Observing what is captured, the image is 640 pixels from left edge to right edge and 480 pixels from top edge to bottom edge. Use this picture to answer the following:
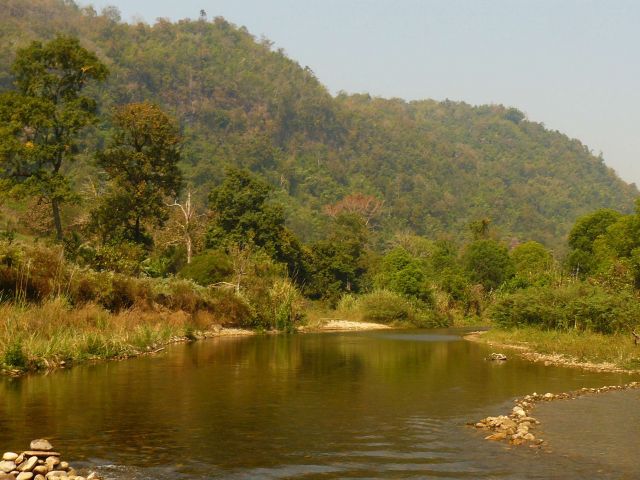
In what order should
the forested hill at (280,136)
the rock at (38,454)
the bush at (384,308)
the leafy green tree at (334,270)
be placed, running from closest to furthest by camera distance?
1. the rock at (38,454)
2. the bush at (384,308)
3. the leafy green tree at (334,270)
4. the forested hill at (280,136)

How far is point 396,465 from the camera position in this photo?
1306 centimetres

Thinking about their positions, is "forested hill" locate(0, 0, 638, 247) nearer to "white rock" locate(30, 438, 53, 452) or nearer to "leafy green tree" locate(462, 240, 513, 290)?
"leafy green tree" locate(462, 240, 513, 290)

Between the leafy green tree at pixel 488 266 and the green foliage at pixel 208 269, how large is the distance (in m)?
44.7

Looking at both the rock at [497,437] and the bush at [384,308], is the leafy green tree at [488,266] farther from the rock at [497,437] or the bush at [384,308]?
the rock at [497,437]

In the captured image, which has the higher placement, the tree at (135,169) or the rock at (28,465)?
the tree at (135,169)

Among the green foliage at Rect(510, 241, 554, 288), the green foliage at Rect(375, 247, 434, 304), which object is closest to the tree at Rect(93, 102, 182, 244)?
Result: the green foliage at Rect(375, 247, 434, 304)

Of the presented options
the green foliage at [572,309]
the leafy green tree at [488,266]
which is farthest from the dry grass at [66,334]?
the leafy green tree at [488,266]

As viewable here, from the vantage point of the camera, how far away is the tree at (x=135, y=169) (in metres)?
59.4

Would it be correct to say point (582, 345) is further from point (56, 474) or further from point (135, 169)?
point (135, 169)

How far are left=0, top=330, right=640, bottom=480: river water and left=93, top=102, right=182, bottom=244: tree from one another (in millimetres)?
32447

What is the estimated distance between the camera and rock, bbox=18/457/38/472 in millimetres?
11516

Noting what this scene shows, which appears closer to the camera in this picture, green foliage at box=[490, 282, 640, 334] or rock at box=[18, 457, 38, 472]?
rock at box=[18, 457, 38, 472]

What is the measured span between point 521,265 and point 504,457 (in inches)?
3666

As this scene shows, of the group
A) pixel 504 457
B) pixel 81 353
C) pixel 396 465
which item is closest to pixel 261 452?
pixel 396 465
